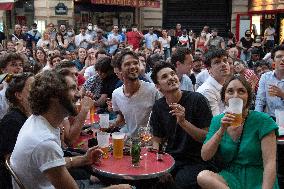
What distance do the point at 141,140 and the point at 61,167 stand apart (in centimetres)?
154

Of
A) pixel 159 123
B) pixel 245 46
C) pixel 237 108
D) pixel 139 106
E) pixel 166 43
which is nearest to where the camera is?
pixel 237 108

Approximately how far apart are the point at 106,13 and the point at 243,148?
18550mm

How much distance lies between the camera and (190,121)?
167 inches

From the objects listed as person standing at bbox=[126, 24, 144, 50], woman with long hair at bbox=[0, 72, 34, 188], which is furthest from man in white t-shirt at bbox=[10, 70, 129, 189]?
person standing at bbox=[126, 24, 144, 50]

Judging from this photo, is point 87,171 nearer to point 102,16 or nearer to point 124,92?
point 124,92

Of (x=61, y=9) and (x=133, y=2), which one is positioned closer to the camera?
(x=133, y=2)

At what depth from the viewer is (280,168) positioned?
506cm

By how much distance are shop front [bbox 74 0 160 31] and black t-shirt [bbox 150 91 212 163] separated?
1620cm

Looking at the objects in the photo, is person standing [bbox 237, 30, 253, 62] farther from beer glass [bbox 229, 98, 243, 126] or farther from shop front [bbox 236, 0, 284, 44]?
beer glass [bbox 229, 98, 243, 126]

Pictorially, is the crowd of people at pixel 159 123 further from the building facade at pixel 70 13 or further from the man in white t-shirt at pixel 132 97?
the building facade at pixel 70 13

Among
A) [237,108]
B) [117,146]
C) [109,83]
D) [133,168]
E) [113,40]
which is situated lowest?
[133,168]

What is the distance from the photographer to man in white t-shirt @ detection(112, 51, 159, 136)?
16.5 feet

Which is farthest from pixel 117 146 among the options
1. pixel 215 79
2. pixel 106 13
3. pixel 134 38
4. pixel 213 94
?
pixel 106 13

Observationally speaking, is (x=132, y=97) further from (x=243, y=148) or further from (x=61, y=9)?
(x=61, y=9)
